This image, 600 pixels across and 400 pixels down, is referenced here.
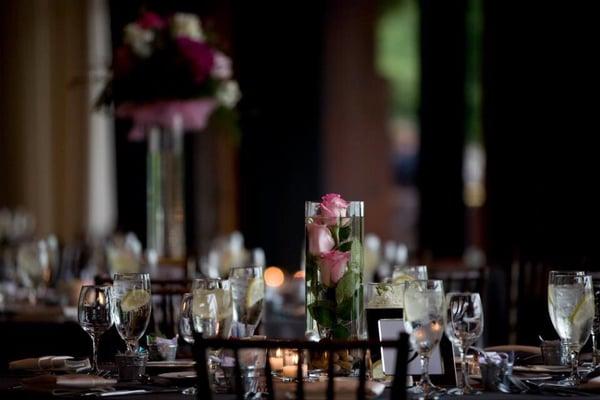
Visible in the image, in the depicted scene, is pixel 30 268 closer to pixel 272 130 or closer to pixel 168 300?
pixel 168 300

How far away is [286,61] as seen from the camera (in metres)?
9.29

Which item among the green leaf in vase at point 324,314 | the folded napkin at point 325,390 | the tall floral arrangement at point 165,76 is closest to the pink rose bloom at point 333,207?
the green leaf in vase at point 324,314

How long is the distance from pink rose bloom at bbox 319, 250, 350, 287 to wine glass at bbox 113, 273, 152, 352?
1.38 feet

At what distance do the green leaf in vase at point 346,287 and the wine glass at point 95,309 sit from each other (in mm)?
538

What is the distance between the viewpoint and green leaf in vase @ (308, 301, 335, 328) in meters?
2.82

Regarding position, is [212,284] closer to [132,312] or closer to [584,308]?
[132,312]

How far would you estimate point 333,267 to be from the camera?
9.23 ft

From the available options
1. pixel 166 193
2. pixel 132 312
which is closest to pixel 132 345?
pixel 132 312

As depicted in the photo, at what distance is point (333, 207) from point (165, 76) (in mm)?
2948

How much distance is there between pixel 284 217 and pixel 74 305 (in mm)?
4780

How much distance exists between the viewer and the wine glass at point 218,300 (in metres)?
2.71

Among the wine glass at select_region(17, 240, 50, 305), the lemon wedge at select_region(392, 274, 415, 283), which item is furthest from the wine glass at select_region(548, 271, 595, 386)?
the wine glass at select_region(17, 240, 50, 305)

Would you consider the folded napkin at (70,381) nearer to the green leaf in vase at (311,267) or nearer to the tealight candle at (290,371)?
the tealight candle at (290,371)

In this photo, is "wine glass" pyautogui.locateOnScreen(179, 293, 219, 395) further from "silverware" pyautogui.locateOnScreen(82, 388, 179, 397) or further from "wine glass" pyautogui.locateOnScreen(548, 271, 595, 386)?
"wine glass" pyautogui.locateOnScreen(548, 271, 595, 386)
